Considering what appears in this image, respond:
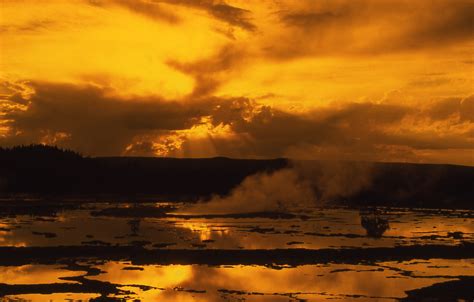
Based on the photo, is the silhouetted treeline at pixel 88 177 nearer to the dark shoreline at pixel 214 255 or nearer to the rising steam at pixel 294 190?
the rising steam at pixel 294 190

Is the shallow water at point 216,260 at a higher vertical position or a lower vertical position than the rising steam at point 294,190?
lower

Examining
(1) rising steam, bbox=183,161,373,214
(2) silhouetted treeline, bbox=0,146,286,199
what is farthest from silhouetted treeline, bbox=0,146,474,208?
(1) rising steam, bbox=183,161,373,214

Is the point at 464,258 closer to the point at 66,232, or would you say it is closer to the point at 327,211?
the point at 66,232

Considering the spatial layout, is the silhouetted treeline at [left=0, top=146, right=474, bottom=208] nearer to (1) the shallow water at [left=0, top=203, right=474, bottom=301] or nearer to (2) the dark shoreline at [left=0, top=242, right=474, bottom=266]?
(1) the shallow water at [left=0, top=203, right=474, bottom=301]

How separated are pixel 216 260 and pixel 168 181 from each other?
74538 mm

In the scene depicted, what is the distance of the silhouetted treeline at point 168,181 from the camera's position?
7981 cm

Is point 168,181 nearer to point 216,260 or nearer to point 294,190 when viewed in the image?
point 294,190

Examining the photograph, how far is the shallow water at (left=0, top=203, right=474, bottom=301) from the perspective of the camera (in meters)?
21.7

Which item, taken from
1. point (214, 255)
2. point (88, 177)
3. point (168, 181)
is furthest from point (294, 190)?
point (214, 255)

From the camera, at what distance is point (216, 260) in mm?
28203

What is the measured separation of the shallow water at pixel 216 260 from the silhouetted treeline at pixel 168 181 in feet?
102

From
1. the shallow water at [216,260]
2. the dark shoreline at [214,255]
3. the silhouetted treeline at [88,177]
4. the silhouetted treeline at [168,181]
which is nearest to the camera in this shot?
the shallow water at [216,260]

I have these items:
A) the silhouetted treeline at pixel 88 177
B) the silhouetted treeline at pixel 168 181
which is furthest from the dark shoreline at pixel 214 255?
the silhouetted treeline at pixel 88 177

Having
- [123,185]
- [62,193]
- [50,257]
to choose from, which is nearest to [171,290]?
[50,257]
